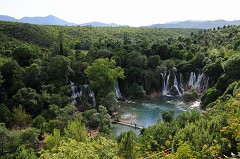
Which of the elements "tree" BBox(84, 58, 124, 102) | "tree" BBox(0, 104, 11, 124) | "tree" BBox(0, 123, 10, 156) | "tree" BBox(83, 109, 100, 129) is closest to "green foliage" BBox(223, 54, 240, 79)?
"tree" BBox(84, 58, 124, 102)

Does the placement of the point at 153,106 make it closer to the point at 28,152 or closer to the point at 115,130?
the point at 115,130

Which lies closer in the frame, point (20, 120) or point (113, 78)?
point (20, 120)

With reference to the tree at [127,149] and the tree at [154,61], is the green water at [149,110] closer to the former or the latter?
the tree at [154,61]

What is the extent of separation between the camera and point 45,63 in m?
44.4

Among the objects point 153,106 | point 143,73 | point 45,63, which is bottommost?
point 153,106

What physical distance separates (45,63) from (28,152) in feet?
75.3

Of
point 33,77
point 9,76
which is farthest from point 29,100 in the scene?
point 9,76

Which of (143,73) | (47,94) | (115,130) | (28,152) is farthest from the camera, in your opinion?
(143,73)

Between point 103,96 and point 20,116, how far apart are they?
13797 millimetres

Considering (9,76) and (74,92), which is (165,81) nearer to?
(74,92)

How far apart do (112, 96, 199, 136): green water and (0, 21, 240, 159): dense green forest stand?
2.13m

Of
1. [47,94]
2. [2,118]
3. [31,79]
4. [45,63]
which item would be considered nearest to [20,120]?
[2,118]

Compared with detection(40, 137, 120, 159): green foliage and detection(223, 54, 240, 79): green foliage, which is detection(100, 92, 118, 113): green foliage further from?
detection(40, 137, 120, 159): green foliage

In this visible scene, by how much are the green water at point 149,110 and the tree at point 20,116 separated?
34.7ft
